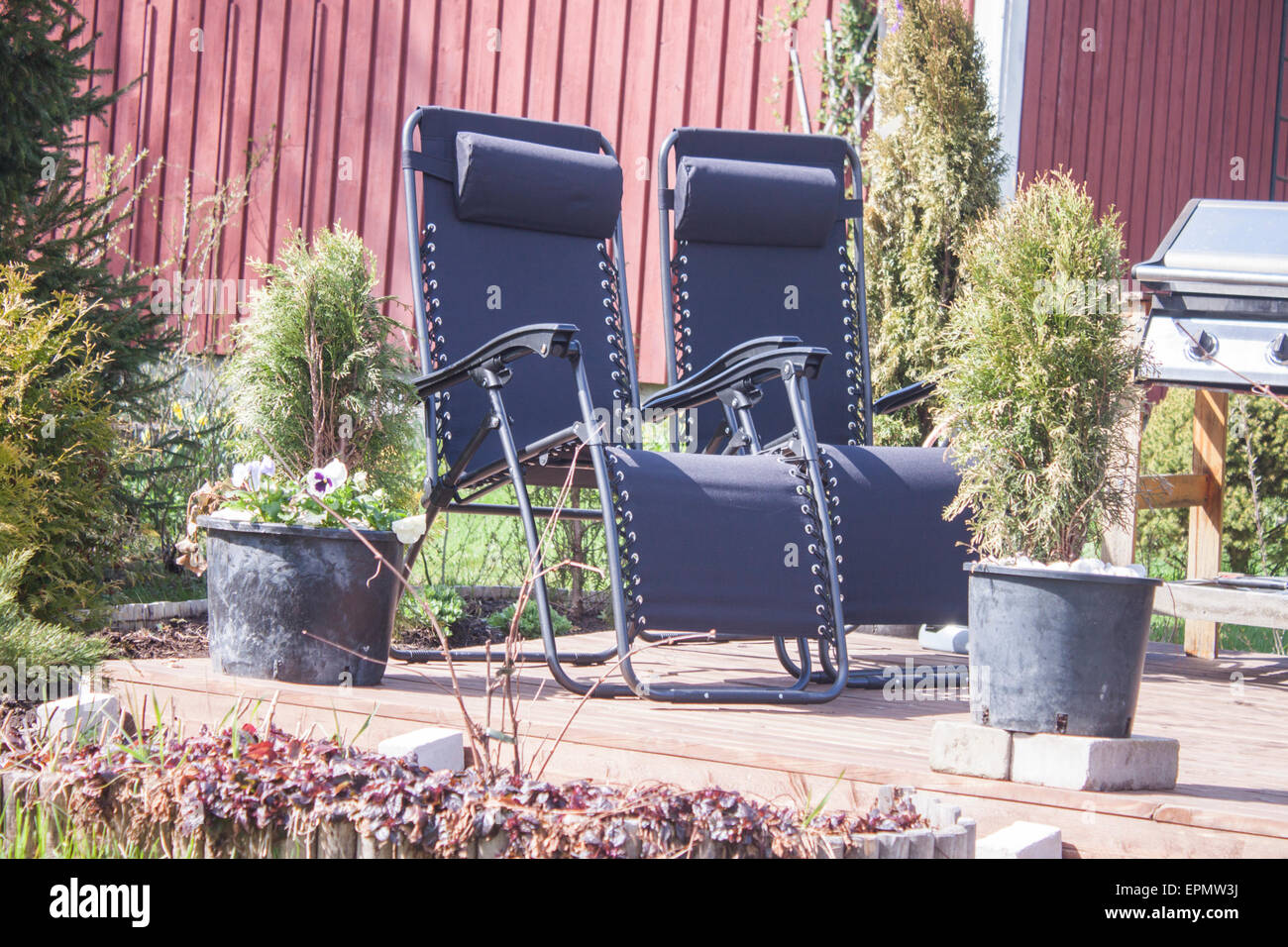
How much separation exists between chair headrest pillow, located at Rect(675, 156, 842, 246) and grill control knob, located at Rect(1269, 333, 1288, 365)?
1.32m

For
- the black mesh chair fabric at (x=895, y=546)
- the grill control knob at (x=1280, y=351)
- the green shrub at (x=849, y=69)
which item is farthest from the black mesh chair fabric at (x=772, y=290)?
the green shrub at (x=849, y=69)

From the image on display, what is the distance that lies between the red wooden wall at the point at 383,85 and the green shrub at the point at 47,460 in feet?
14.3

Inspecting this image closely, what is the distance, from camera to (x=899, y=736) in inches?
102

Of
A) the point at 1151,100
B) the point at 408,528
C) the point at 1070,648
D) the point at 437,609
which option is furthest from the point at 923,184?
the point at 1151,100

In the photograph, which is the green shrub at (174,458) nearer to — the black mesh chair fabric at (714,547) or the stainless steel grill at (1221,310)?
the black mesh chair fabric at (714,547)

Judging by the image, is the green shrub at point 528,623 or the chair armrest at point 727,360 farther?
the green shrub at point 528,623

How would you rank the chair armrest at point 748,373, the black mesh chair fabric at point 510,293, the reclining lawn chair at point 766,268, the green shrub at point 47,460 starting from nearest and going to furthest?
the chair armrest at point 748,373 < the green shrub at point 47,460 < the black mesh chair fabric at point 510,293 < the reclining lawn chair at point 766,268

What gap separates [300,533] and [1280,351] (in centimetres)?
279

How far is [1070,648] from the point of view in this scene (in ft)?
7.03

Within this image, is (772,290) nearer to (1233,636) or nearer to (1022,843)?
(1022,843)

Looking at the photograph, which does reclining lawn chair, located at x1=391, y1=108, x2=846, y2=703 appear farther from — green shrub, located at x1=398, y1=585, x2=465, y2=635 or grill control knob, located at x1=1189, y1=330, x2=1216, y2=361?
grill control knob, located at x1=1189, y1=330, x2=1216, y2=361

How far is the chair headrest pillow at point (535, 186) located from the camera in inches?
148

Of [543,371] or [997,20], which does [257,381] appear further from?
[997,20]
